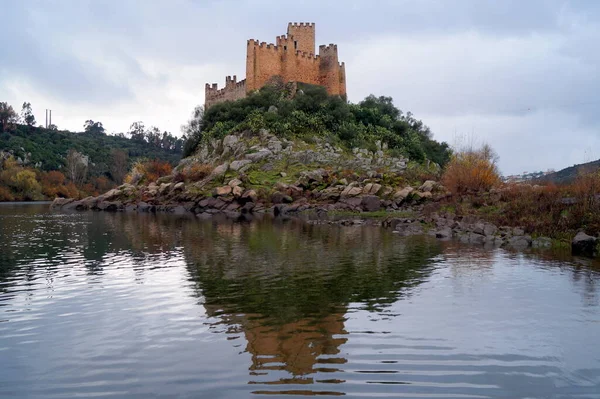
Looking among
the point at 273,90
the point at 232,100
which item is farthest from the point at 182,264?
the point at 232,100

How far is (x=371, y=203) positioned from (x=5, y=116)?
103280 millimetres

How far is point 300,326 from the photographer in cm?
906

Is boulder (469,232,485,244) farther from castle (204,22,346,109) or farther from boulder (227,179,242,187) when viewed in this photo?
castle (204,22,346,109)

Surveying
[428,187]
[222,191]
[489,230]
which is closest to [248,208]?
[222,191]

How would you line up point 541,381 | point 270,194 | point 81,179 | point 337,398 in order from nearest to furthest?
point 337,398
point 541,381
point 270,194
point 81,179

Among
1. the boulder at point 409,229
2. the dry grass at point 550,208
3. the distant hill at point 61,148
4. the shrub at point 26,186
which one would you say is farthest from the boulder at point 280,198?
the distant hill at point 61,148

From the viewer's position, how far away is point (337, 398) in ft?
19.9

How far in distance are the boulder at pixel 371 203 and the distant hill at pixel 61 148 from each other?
78.1 m

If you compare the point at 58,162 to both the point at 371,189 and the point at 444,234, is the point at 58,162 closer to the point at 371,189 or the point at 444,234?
the point at 371,189

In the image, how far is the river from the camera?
654 centimetres

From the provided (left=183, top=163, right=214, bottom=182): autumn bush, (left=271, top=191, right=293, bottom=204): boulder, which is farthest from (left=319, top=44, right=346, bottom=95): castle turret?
(left=271, top=191, right=293, bottom=204): boulder

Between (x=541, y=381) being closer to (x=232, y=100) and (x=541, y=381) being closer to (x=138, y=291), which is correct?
(x=138, y=291)

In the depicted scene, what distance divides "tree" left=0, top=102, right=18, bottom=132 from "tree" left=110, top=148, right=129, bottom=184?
24.6 meters

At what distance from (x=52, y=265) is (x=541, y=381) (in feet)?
46.5
